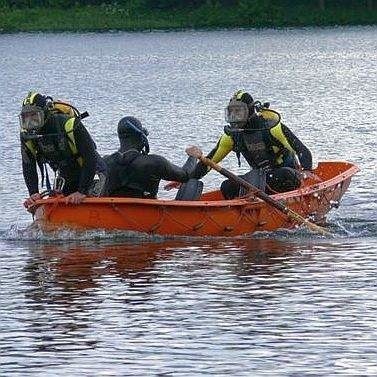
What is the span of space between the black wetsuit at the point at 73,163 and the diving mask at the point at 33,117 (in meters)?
0.22

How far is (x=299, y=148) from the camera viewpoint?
25062mm

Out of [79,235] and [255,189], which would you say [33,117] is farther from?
[255,189]

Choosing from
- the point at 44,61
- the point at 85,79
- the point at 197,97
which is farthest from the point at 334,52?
the point at 197,97

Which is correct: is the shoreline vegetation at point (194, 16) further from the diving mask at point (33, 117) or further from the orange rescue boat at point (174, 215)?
the diving mask at point (33, 117)

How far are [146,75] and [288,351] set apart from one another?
6273 cm

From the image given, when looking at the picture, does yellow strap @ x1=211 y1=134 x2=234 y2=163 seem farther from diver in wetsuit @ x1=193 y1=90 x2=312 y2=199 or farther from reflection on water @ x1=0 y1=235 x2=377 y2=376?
reflection on water @ x1=0 y1=235 x2=377 y2=376

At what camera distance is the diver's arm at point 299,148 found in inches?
971

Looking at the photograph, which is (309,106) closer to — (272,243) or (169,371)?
(272,243)

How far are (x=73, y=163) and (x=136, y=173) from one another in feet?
2.67

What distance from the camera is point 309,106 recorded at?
182 ft

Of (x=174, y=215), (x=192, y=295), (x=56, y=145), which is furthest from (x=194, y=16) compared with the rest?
(x=192, y=295)

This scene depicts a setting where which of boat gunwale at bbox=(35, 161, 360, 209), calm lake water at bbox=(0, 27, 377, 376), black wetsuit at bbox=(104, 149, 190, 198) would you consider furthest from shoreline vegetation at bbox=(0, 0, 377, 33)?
black wetsuit at bbox=(104, 149, 190, 198)

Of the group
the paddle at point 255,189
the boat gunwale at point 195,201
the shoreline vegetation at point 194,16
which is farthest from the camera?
the shoreline vegetation at point 194,16

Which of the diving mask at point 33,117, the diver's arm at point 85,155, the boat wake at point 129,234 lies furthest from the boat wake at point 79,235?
the diving mask at point 33,117
